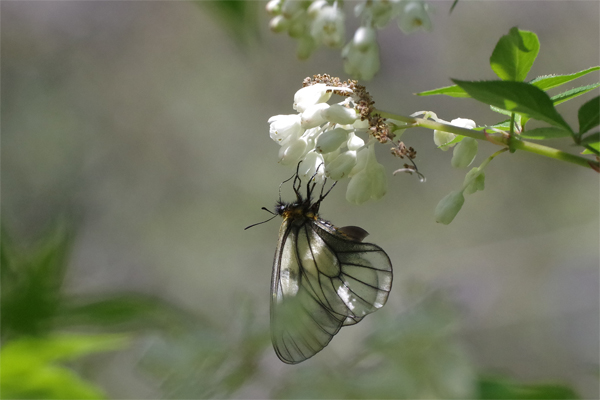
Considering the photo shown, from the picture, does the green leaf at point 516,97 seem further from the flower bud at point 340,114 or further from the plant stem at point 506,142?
the flower bud at point 340,114

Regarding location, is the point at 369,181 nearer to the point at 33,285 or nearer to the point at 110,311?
the point at 110,311

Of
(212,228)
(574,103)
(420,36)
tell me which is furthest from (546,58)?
(212,228)

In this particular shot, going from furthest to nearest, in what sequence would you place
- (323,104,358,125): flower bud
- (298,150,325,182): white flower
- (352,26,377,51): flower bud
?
(298,150,325,182): white flower < (323,104,358,125): flower bud < (352,26,377,51): flower bud

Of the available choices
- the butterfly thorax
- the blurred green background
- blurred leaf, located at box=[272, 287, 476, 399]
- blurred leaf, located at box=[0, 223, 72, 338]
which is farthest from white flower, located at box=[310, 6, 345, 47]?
the blurred green background

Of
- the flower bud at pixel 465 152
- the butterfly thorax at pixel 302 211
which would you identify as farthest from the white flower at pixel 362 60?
the butterfly thorax at pixel 302 211

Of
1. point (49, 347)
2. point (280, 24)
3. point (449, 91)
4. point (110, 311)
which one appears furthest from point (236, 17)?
point (110, 311)

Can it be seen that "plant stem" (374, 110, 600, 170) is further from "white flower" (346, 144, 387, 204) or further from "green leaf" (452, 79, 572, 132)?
"white flower" (346, 144, 387, 204)

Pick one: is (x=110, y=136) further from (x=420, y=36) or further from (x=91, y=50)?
(x=420, y=36)
